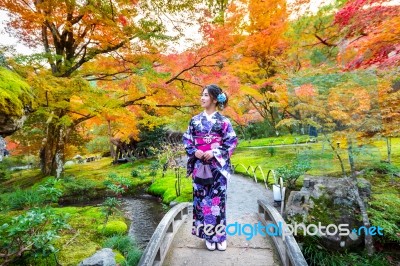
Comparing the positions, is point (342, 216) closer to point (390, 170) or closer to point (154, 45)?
point (390, 170)

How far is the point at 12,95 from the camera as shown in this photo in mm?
3383

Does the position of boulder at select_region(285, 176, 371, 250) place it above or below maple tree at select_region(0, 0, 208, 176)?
below

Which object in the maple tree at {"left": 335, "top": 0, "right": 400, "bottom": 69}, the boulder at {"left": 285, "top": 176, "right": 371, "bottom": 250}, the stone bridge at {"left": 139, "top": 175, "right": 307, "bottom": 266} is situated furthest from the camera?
the maple tree at {"left": 335, "top": 0, "right": 400, "bottom": 69}

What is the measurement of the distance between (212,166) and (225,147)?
277 mm

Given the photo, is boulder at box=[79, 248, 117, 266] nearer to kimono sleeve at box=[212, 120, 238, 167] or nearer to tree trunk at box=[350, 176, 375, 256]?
kimono sleeve at box=[212, 120, 238, 167]

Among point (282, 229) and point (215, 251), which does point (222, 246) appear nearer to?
point (215, 251)

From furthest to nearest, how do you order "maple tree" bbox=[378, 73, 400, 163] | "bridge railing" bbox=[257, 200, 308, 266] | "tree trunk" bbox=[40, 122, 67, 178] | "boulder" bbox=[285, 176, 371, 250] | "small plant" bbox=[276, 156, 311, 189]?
"tree trunk" bbox=[40, 122, 67, 178] → "small plant" bbox=[276, 156, 311, 189] → "maple tree" bbox=[378, 73, 400, 163] → "boulder" bbox=[285, 176, 371, 250] → "bridge railing" bbox=[257, 200, 308, 266]

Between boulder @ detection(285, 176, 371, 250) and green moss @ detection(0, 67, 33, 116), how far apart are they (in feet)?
15.7

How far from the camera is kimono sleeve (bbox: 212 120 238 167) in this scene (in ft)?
9.88

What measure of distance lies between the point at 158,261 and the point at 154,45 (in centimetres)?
629

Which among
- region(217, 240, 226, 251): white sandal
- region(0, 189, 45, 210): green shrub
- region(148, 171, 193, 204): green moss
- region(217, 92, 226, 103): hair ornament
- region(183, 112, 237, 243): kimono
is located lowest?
region(148, 171, 193, 204): green moss

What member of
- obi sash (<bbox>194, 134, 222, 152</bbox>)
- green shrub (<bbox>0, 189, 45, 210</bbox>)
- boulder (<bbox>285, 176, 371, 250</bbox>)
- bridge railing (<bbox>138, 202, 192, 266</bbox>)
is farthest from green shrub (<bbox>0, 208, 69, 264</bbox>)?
boulder (<bbox>285, 176, 371, 250</bbox>)

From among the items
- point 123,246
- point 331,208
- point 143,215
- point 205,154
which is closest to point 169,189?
point 143,215

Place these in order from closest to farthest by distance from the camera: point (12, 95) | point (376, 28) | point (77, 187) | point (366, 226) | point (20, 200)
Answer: point (12, 95)
point (366, 226)
point (376, 28)
point (20, 200)
point (77, 187)
